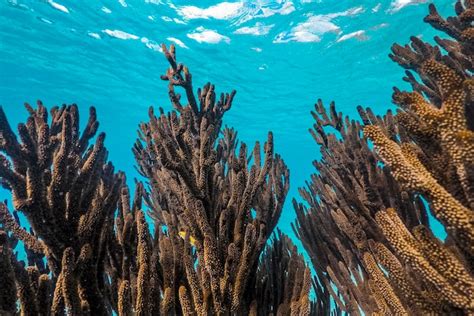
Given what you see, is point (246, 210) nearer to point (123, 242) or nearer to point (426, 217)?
point (123, 242)

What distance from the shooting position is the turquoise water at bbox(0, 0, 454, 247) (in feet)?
59.0

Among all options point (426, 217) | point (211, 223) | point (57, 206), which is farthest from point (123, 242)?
point (426, 217)

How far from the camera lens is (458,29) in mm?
3578

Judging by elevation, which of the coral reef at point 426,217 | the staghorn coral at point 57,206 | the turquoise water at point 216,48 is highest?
the turquoise water at point 216,48

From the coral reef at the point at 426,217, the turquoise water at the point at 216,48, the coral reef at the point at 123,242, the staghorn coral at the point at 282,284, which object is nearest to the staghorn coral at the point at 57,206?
the coral reef at the point at 123,242

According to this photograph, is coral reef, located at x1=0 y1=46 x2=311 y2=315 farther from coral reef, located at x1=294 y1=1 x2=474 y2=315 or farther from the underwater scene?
coral reef, located at x1=294 y1=1 x2=474 y2=315

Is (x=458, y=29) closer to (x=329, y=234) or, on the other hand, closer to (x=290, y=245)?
(x=329, y=234)

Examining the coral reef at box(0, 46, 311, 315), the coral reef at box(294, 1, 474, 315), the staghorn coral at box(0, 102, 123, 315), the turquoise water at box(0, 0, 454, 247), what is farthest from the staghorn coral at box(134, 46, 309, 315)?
the turquoise water at box(0, 0, 454, 247)

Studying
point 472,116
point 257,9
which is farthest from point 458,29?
point 257,9

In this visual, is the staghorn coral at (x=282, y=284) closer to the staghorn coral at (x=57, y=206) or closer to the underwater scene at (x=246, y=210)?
the underwater scene at (x=246, y=210)

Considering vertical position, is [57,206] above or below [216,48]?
below

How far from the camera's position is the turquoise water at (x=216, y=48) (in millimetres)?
17969

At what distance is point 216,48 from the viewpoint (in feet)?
74.1

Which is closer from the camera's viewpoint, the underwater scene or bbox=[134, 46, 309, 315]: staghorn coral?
the underwater scene
